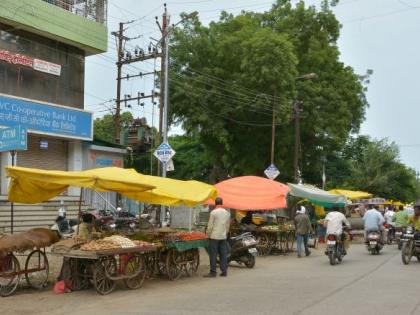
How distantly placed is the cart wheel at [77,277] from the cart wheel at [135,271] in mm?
810

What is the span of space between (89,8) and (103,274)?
1812 centimetres

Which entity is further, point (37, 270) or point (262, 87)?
point (262, 87)

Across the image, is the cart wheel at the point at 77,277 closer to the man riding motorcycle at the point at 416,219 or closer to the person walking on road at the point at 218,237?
the person walking on road at the point at 218,237

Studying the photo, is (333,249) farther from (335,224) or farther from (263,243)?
(263,243)

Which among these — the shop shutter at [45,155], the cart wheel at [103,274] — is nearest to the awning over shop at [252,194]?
the cart wheel at [103,274]

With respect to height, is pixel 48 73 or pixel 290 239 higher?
pixel 48 73

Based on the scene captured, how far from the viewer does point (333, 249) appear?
1608 cm

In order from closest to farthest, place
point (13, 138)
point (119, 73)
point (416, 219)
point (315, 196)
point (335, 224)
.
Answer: point (13, 138) < point (416, 219) < point (335, 224) < point (315, 196) < point (119, 73)

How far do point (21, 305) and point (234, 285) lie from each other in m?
4.42

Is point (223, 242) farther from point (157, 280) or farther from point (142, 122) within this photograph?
point (142, 122)

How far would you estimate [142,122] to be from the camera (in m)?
46.5

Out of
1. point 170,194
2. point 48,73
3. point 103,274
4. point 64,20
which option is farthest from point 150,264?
point 64,20

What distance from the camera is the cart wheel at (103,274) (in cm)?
1045

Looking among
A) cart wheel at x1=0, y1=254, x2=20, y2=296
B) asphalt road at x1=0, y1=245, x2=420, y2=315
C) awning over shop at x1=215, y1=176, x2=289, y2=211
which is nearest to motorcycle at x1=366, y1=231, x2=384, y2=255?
awning over shop at x1=215, y1=176, x2=289, y2=211
